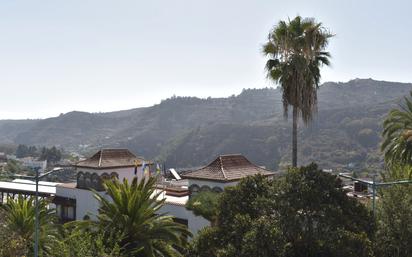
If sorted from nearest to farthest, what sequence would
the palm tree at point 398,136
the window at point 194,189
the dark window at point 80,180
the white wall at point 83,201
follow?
the palm tree at point 398,136 → the window at point 194,189 → the white wall at point 83,201 → the dark window at point 80,180

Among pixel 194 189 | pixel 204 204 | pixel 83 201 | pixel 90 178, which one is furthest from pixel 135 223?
pixel 83 201

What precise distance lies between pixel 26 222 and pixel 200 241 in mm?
15452

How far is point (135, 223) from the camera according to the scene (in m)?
23.8

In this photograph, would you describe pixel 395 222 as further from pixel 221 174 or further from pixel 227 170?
pixel 227 170

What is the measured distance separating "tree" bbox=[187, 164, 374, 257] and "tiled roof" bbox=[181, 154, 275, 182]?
54.5 ft

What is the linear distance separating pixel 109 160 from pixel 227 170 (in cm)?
1402

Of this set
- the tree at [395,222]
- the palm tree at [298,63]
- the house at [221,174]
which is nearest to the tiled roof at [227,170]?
the house at [221,174]

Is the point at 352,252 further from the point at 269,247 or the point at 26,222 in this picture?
the point at 26,222

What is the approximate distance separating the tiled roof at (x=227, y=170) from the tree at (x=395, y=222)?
14.8 meters

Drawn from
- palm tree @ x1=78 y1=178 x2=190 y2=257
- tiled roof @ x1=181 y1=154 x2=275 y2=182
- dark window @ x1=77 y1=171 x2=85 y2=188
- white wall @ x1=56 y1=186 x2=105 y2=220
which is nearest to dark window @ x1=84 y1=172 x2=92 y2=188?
dark window @ x1=77 y1=171 x2=85 y2=188

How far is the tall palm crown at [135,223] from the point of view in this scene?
23375 mm

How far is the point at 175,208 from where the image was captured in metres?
35.9

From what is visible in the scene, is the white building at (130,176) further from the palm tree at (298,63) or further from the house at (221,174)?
the palm tree at (298,63)

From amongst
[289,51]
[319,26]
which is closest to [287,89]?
[289,51]
